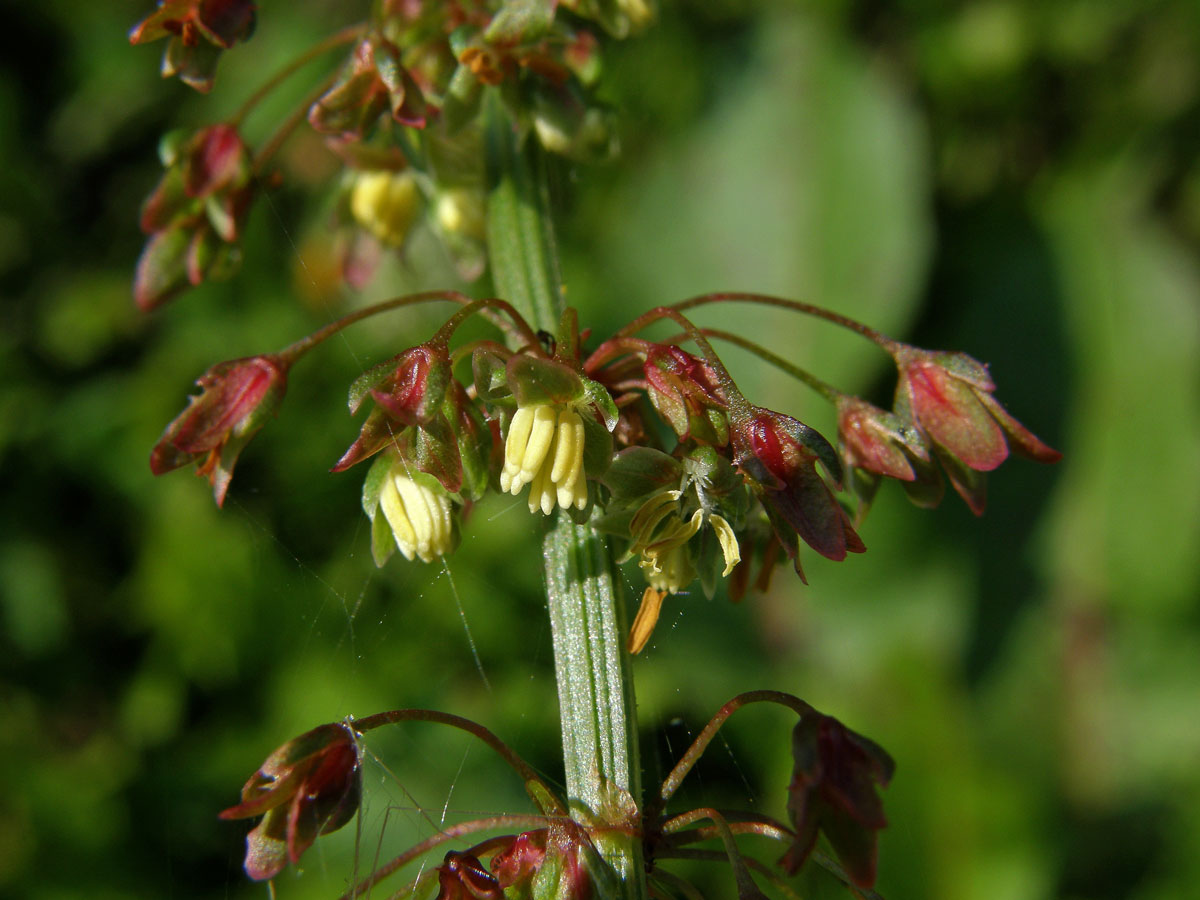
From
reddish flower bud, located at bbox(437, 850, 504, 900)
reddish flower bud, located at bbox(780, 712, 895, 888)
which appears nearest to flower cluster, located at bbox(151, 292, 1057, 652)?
reddish flower bud, located at bbox(780, 712, 895, 888)

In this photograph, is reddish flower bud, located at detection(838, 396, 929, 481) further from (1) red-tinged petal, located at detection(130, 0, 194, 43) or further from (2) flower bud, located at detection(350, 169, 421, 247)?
(1) red-tinged petal, located at detection(130, 0, 194, 43)

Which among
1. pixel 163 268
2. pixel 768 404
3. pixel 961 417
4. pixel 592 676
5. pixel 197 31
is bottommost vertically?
pixel 768 404

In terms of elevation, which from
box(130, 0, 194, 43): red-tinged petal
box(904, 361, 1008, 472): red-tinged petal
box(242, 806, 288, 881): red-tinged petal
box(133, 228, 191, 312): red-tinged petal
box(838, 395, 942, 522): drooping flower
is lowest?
box(242, 806, 288, 881): red-tinged petal

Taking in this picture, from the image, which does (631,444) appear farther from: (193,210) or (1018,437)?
(193,210)

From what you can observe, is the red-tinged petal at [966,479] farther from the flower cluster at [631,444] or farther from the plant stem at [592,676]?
the plant stem at [592,676]

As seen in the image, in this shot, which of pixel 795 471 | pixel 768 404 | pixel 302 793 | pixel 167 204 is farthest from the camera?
pixel 768 404

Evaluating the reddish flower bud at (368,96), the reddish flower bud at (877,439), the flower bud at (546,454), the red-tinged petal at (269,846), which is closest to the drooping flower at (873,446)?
the reddish flower bud at (877,439)

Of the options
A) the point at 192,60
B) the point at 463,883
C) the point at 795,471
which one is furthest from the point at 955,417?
the point at 192,60
